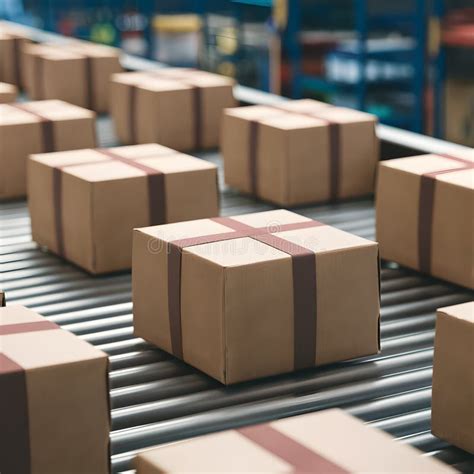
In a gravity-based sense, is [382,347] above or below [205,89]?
below

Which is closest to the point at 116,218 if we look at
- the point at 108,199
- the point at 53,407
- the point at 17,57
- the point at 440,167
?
the point at 108,199

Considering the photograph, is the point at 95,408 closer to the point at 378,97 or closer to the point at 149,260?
the point at 149,260

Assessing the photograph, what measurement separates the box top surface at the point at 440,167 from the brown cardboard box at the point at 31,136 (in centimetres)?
173

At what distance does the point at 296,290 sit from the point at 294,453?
1.01m

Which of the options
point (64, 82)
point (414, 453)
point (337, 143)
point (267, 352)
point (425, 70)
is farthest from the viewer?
point (425, 70)

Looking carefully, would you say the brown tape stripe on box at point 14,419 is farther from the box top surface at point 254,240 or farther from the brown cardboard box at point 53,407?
the box top surface at point 254,240

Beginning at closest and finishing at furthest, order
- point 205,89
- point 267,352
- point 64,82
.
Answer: point 267,352 < point 205,89 < point 64,82

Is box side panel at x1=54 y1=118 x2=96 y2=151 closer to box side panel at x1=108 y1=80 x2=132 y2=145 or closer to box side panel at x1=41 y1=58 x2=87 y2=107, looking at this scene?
box side panel at x1=108 y1=80 x2=132 y2=145

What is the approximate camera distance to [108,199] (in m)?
3.71

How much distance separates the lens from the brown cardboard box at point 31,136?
477 cm

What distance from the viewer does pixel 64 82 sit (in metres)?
6.67

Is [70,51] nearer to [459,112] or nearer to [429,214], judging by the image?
[459,112]

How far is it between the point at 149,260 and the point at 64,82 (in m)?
3.88

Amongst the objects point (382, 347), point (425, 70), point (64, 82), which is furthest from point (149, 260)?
point (425, 70)
